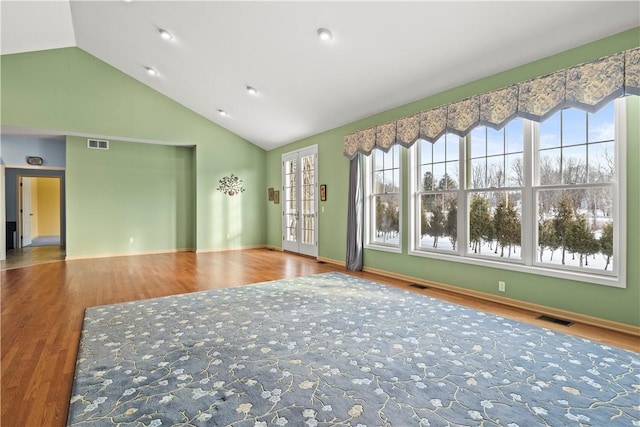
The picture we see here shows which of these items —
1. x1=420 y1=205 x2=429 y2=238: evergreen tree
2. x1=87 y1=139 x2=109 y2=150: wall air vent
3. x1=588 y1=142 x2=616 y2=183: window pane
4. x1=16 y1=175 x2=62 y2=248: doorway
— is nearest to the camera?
x1=588 y1=142 x2=616 y2=183: window pane

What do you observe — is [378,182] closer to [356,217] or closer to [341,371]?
[356,217]

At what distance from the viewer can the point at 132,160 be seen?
776 cm

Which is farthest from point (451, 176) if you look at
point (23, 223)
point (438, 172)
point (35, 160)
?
point (23, 223)

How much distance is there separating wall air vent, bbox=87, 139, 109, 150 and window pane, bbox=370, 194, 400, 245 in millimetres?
6264

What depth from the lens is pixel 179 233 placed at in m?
8.38

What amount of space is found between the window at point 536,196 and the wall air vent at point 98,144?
23.1 ft

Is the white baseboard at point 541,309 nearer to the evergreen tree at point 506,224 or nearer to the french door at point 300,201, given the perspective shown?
the evergreen tree at point 506,224

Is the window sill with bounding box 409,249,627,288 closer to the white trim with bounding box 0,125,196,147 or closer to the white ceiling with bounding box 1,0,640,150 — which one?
the white ceiling with bounding box 1,0,640,150

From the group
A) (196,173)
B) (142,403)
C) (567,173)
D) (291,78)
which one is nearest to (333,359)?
(142,403)

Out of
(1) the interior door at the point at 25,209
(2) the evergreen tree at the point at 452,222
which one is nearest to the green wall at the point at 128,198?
(1) the interior door at the point at 25,209

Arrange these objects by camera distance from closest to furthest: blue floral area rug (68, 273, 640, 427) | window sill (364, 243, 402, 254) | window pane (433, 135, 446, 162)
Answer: blue floral area rug (68, 273, 640, 427) → window pane (433, 135, 446, 162) → window sill (364, 243, 402, 254)

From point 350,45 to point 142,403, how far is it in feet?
13.7

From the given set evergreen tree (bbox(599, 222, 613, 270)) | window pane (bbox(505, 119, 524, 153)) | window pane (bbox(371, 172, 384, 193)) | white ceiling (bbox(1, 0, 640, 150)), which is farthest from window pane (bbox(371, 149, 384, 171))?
evergreen tree (bbox(599, 222, 613, 270))

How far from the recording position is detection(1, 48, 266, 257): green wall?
626 cm
